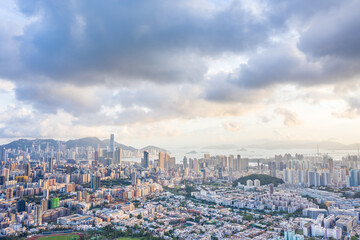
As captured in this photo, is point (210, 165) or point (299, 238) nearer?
point (299, 238)

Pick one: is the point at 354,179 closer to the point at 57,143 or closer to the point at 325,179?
the point at 325,179

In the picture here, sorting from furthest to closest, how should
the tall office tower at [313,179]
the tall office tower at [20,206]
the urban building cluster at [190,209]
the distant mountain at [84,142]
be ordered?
1. the distant mountain at [84,142]
2. the tall office tower at [313,179]
3. the tall office tower at [20,206]
4. the urban building cluster at [190,209]

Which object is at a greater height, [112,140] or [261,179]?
[112,140]

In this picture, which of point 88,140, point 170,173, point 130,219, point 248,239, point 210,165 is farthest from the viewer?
point 88,140

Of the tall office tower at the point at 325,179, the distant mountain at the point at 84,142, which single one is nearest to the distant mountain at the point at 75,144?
the distant mountain at the point at 84,142

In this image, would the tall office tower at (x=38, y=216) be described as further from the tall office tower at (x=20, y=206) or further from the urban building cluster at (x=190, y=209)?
the tall office tower at (x=20, y=206)

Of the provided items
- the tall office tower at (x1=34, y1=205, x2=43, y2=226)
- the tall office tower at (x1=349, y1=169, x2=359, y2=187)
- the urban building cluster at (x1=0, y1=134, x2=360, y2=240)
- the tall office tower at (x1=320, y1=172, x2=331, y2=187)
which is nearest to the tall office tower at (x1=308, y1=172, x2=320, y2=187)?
the urban building cluster at (x1=0, y1=134, x2=360, y2=240)

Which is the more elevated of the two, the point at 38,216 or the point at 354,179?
the point at 354,179

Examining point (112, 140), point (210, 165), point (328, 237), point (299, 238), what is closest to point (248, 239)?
point (299, 238)

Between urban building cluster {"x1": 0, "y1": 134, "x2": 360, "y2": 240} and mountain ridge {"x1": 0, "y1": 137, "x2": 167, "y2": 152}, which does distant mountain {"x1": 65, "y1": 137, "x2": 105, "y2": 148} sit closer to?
mountain ridge {"x1": 0, "y1": 137, "x2": 167, "y2": 152}

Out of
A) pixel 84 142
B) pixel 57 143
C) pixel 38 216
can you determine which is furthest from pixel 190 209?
pixel 84 142

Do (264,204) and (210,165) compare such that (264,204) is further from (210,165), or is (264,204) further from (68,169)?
(210,165)
